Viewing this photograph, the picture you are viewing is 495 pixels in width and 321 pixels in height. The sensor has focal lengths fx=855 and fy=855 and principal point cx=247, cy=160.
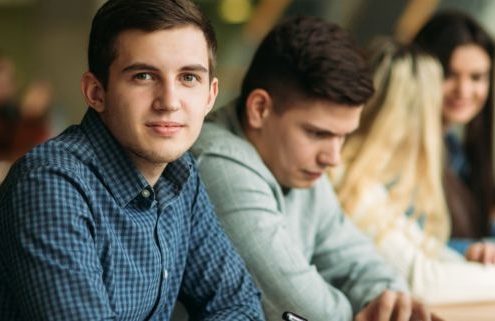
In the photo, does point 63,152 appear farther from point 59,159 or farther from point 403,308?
point 403,308

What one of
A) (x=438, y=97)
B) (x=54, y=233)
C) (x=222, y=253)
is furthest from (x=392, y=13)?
(x=54, y=233)

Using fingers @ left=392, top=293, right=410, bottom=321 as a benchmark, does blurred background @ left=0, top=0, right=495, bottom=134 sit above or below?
below

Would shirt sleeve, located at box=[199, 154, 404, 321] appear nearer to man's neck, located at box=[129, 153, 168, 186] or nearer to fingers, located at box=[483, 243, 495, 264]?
man's neck, located at box=[129, 153, 168, 186]

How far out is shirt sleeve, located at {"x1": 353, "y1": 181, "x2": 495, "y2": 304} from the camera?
176 centimetres

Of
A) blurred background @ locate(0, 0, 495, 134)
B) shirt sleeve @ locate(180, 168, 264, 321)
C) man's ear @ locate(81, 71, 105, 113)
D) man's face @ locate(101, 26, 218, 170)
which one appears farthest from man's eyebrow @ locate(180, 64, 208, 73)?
blurred background @ locate(0, 0, 495, 134)

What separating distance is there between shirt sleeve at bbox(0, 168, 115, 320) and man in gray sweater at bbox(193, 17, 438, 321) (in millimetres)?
420

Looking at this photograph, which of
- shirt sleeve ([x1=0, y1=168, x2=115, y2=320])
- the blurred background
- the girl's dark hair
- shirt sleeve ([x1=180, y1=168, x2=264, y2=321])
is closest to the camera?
shirt sleeve ([x1=0, y1=168, x2=115, y2=320])

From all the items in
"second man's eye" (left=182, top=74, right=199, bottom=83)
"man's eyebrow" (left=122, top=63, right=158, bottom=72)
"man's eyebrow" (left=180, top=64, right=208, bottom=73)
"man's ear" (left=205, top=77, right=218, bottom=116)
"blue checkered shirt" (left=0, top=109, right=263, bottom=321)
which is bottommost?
"blue checkered shirt" (left=0, top=109, right=263, bottom=321)

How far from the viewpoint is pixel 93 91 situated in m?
1.13

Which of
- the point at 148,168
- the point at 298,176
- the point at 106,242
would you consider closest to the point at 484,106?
the point at 298,176

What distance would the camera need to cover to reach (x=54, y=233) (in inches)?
39.4

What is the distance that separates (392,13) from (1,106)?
2660 millimetres

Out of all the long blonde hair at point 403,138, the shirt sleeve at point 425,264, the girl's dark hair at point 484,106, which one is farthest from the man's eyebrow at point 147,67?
the girl's dark hair at point 484,106

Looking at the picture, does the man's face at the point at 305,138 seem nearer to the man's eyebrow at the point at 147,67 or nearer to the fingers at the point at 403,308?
the fingers at the point at 403,308
